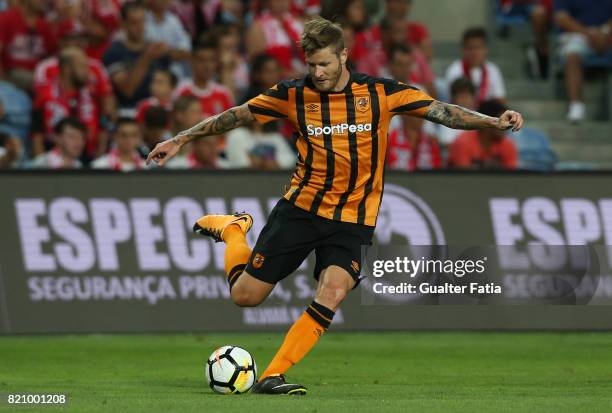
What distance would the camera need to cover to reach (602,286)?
508 inches

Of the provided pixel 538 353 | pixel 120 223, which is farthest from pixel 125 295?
pixel 538 353

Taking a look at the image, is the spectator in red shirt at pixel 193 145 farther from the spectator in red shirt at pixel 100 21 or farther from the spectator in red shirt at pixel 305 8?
the spectator in red shirt at pixel 305 8

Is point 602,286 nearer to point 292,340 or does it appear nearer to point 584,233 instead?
point 584,233

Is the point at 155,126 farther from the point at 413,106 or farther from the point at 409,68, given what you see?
the point at 413,106

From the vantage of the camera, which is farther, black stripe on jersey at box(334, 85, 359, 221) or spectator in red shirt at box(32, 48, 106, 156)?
spectator in red shirt at box(32, 48, 106, 156)

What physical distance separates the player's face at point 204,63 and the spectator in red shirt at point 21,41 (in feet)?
6.85

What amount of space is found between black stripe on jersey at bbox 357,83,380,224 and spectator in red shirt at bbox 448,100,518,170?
20.8 ft

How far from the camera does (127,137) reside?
14344 mm

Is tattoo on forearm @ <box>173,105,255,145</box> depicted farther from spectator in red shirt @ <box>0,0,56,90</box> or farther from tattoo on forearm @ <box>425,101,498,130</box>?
spectator in red shirt @ <box>0,0,56,90</box>

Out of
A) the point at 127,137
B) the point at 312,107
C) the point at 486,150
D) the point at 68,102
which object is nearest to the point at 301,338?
the point at 312,107

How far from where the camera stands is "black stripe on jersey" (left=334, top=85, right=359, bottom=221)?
866 centimetres

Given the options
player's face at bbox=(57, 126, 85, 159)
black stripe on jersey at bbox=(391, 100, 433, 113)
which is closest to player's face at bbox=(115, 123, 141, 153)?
player's face at bbox=(57, 126, 85, 159)

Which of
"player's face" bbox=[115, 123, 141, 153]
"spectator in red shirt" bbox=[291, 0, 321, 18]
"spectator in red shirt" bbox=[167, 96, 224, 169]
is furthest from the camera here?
"spectator in red shirt" bbox=[291, 0, 321, 18]

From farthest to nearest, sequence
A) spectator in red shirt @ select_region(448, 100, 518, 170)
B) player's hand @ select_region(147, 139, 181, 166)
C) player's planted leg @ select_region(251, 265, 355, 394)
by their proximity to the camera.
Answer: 1. spectator in red shirt @ select_region(448, 100, 518, 170)
2. player's hand @ select_region(147, 139, 181, 166)
3. player's planted leg @ select_region(251, 265, 355, 394)
